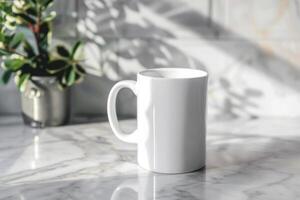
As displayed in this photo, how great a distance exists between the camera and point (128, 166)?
735 mm

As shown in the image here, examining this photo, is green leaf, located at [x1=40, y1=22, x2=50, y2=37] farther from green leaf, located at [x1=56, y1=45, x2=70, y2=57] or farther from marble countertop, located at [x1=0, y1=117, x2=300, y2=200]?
marble countertop, located at [x1=0, y1=117, x2=300, y2=200]

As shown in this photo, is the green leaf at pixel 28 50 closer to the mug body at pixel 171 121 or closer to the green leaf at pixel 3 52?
the green leaf at pixel 3 52

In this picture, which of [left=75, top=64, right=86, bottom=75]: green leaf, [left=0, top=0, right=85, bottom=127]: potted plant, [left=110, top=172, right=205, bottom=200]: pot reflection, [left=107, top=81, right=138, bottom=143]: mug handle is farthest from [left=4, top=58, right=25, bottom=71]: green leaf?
[left=110, top=172, right=205, bottom=200]: pot reflection

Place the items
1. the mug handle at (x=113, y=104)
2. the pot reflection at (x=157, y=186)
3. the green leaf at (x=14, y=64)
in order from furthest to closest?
the green leaf at (x=14, y=64), the mug handle at (x=113, y=104), the pot reflection at (x=157, y=186)

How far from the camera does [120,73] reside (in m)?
1.02

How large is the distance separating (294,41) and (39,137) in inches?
20.7

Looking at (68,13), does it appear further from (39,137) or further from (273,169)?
(273,169)

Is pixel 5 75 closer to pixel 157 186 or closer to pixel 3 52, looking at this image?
pixel 3 52

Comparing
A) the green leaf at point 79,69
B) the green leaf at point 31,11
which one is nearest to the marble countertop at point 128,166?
the green leaf at point 79,69

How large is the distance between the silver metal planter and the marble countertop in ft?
0.06

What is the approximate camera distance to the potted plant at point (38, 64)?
90 centimetres

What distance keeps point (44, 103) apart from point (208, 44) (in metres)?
0.35

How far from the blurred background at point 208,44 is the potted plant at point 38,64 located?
9cm

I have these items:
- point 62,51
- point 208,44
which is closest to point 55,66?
point 62,51
